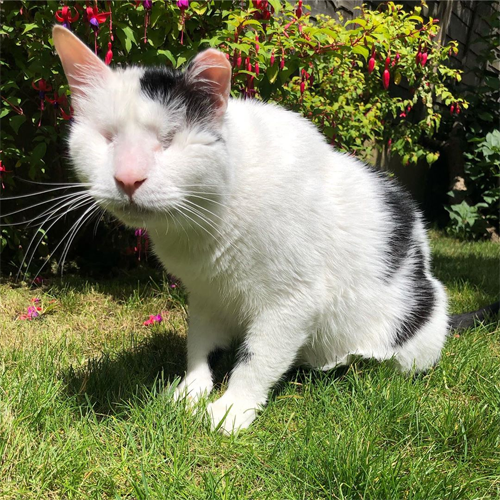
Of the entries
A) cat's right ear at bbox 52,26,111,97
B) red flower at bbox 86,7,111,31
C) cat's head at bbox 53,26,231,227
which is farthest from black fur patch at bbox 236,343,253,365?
red flower at bbox 86,7,111,31

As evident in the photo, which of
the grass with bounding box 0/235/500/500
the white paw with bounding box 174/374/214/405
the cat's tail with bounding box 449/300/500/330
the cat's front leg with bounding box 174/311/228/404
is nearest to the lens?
the grass with bounding box 0/235/500/500

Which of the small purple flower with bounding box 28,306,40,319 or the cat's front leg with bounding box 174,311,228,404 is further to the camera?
the small purple flower with bounding box 28,306,40,319

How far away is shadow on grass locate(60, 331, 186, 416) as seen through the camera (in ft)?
5.79

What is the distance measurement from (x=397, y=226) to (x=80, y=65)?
4.27ft

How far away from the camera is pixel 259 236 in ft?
5.37

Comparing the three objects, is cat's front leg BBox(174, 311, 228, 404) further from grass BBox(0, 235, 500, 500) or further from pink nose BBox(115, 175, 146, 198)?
pink nose BBox(115, 175, 146, 198)

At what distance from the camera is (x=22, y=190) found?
3.39 m

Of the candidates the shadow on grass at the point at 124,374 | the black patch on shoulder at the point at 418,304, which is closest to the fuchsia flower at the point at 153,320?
the shadow on grass at the point at 124,374

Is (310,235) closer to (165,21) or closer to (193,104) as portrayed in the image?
(193,104)

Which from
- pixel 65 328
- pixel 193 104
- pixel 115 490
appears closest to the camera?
pixel 115 490

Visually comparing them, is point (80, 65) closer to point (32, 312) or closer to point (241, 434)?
point (241, 434)

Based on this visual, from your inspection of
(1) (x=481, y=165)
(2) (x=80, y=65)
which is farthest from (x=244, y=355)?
(1) (x=481, y=165)

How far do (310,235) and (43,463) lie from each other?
1.05 m

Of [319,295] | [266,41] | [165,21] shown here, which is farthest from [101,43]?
[319,295]
